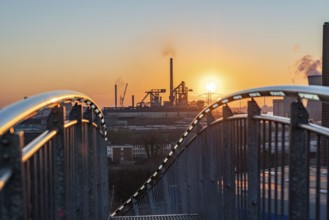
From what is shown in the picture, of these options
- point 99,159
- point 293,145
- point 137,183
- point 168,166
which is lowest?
point 137,183

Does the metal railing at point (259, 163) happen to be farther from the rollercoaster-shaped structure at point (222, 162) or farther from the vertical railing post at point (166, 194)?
the vertical railing post at point (166, 194)

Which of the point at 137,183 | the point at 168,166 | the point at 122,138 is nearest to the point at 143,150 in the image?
the point at 122,138

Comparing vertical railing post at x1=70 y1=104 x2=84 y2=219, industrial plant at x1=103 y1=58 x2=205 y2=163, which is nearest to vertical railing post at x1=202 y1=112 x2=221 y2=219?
vertical railing post at x1=70 y1=104 x2=84 y2=219

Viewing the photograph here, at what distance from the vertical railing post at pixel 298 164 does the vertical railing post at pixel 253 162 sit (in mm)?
835

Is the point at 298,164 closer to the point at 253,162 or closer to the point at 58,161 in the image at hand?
the point at 253,162

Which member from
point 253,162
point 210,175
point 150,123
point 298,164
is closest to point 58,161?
point 298,164

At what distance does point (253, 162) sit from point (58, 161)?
1.51 m

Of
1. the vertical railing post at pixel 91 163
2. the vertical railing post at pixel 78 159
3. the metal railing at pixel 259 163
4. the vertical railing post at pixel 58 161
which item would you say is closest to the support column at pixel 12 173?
the vertical railing post at pixel 58 161

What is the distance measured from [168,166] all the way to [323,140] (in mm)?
7634

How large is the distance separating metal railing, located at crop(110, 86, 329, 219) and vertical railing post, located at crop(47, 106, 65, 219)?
1331 mm

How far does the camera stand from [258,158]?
3.16m

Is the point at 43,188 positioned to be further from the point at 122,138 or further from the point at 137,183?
the point at 122,138

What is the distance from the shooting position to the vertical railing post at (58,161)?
7.99 feet

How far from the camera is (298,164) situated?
2.30 m
